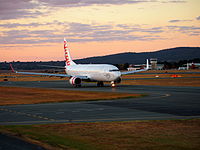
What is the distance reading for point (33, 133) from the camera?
22.2m

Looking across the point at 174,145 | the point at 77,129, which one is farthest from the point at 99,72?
the point at 174,145

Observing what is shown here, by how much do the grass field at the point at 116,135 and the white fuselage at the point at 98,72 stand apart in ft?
148

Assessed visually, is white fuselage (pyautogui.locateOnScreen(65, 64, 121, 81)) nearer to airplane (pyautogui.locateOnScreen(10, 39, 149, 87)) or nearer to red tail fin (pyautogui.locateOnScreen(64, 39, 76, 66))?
airplane (pyautogui.locateOnScreen(10, 39, 149, 87))

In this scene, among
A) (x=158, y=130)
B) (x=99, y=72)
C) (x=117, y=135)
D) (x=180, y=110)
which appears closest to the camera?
(x=117, y=135)

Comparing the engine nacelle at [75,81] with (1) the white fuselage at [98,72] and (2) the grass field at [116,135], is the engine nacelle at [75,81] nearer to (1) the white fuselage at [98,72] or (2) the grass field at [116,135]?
(1) the white fuselage at [98,72]

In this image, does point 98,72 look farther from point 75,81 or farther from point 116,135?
point 116,135

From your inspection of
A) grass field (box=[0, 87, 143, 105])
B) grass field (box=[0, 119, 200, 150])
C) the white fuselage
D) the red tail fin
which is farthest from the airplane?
grass field (box=[0, 119, 200, 150])

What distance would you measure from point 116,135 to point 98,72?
174 ft

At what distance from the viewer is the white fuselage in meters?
71.6

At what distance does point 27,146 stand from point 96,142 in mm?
3652

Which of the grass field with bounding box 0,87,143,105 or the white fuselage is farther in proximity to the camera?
the white fuselage

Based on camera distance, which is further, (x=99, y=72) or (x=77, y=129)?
(x=99, y=72)

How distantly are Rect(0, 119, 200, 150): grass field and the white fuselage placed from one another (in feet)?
148

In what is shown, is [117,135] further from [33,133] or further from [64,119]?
[64,119]
